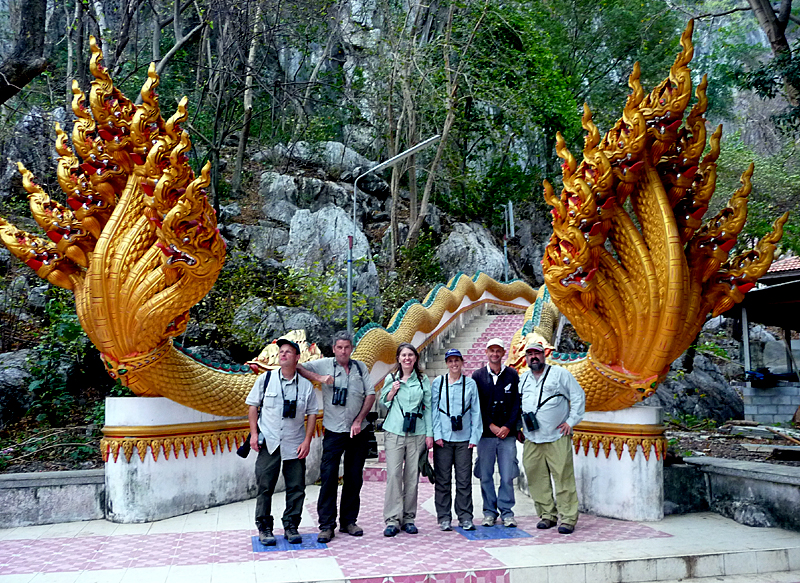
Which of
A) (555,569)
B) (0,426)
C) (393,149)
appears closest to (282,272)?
(0,426)

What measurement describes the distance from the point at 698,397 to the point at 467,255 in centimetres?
898

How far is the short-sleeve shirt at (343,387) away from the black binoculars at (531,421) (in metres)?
1.42

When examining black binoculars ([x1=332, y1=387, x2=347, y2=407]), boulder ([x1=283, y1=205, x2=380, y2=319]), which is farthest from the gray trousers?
→ boulder ([x1=283, y1=205, x2=380, y2=319])

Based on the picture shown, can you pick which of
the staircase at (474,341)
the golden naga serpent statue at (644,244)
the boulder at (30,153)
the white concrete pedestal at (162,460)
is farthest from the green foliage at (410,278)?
the golden naga serpent statue at (644,244)

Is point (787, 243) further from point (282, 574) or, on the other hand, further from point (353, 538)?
point (282, 574)

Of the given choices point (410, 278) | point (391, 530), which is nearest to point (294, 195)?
point (410, 278)

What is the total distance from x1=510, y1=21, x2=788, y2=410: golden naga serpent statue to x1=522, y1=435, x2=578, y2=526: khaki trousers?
811 millimetres

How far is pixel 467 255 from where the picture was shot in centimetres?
2253

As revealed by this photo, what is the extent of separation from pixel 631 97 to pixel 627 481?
3.60 m

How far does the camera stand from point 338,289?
49.1 feet

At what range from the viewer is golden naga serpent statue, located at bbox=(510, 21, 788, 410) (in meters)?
6.11

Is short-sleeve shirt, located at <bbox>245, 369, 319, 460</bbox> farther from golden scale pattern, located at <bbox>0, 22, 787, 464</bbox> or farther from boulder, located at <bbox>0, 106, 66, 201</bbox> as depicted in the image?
boulder, located at <bbox>0, 106, 66, 201</bbox>

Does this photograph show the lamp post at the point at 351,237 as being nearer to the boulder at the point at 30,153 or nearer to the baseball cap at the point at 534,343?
the baseball cap at the point at 534,343

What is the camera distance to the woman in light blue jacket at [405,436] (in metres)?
5.69
